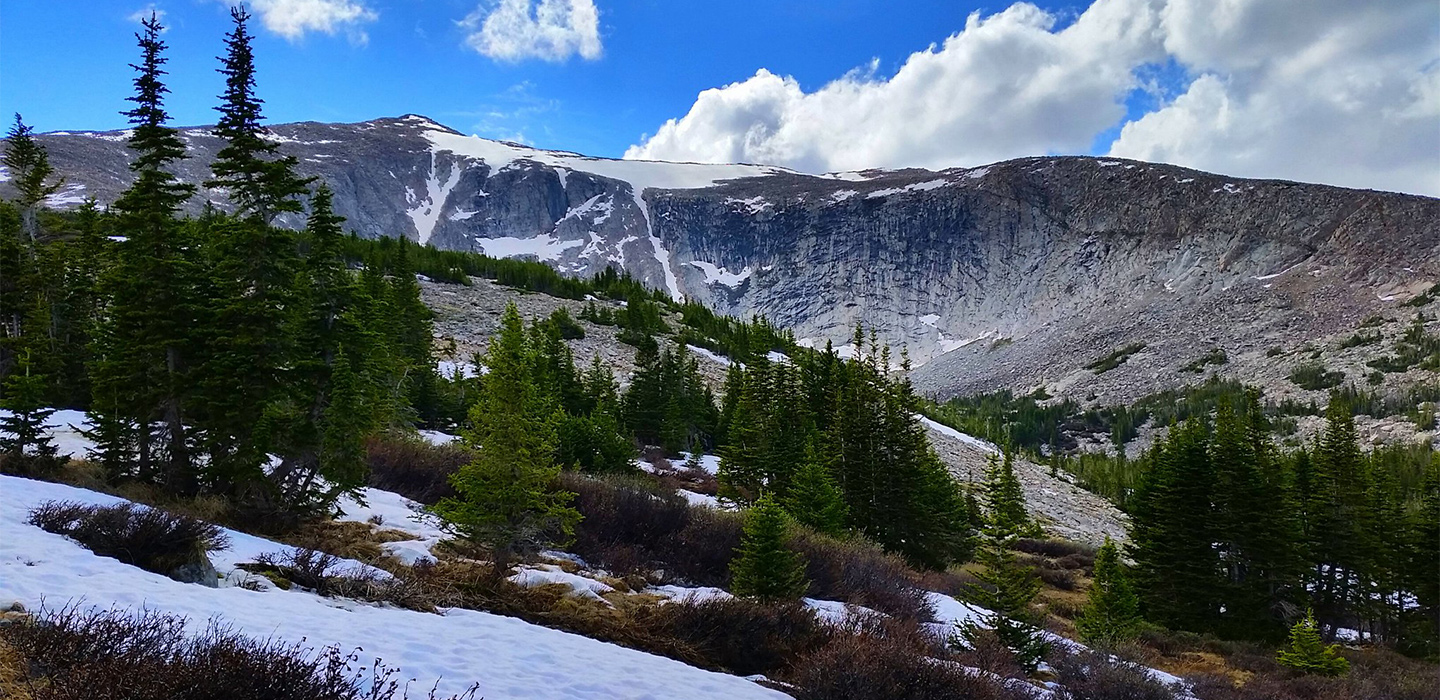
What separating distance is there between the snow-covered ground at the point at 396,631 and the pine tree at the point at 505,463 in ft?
8.16

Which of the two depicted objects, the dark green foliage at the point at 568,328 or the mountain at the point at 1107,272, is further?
the mountain at the point at 1107,272

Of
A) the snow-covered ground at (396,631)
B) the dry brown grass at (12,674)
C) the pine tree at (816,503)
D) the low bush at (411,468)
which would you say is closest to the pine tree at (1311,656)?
the pine tree at (816,503)

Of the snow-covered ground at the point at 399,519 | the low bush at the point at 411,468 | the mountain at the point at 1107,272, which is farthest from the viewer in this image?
the mountain at the point at 1107,272

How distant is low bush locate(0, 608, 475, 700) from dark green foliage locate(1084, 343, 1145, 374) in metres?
149

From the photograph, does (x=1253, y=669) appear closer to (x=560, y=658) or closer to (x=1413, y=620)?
(x=1413, y=620)

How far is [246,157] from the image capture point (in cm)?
1360

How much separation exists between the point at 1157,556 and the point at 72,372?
39589 millimetres

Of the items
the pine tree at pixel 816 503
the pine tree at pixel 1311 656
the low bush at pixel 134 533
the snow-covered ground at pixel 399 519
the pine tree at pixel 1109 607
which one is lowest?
the pine tree at pixel 1311 656

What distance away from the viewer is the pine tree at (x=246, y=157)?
1362 centimetres

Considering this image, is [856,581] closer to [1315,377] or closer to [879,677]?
[879,677]

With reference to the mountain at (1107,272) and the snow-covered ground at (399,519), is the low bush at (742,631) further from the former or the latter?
the mountain at (1107,272)

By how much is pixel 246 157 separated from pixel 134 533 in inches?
309

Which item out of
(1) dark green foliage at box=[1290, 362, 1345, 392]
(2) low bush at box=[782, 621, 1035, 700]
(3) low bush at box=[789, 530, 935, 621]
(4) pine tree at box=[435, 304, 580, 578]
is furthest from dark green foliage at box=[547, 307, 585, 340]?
(1) dark green foliage at box=[1290, 362, 1345, 392]

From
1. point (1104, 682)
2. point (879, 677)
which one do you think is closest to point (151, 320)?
point (879, 677)
